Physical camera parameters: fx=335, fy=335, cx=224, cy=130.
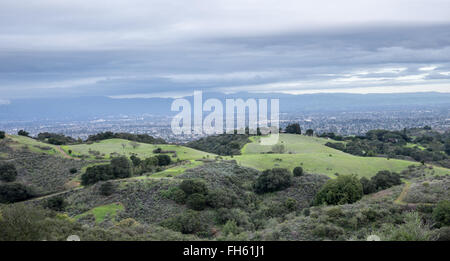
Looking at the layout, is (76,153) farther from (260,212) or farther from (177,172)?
(260,212)

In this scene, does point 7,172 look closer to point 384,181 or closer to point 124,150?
point 124,150

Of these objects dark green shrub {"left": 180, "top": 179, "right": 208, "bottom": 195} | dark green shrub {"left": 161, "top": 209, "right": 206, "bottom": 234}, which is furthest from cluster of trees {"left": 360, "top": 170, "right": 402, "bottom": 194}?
dark green shrub {"left": 161, "top": 209, "right": 206, "bottom": 234}

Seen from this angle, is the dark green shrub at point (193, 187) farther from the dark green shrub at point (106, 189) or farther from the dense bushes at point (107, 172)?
the dense bushes at point (107, 172)

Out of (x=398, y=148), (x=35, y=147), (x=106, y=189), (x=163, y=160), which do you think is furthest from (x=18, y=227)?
(x=398, y=148)

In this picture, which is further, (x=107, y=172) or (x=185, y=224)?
(x=107, y=172)

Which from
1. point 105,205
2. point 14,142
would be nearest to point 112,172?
point 105,205
